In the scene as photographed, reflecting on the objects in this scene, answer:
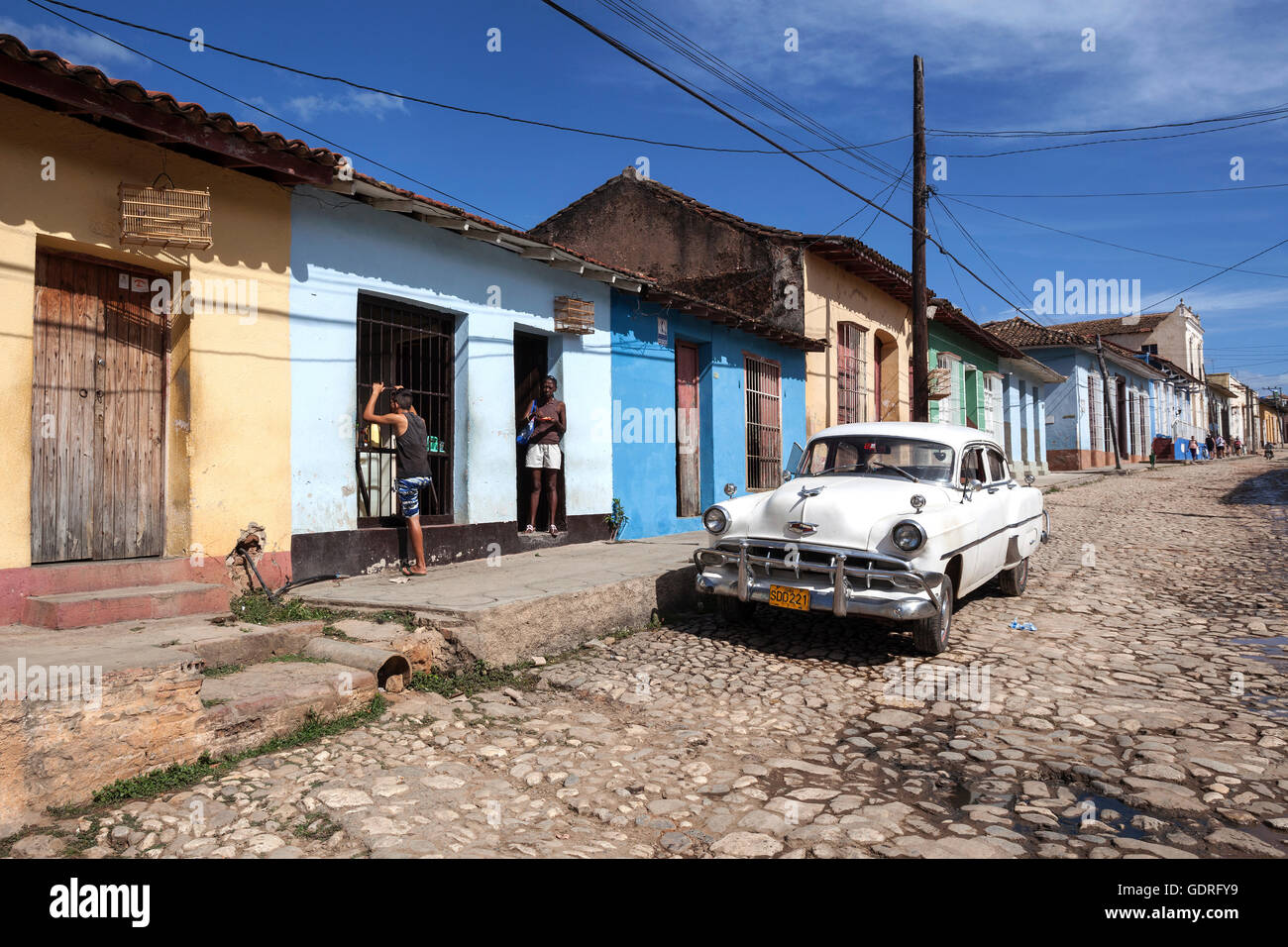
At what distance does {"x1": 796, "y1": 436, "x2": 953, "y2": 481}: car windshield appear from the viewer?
6531 millimetres

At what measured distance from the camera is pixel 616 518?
10.1 metres

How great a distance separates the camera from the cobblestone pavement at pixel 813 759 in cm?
293

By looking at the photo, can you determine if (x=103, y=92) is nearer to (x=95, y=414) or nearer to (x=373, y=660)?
(x=95, y=414)

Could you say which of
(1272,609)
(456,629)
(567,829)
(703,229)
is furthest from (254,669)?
(703,229)

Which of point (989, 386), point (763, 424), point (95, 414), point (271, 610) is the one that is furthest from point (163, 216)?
point (989, 386)

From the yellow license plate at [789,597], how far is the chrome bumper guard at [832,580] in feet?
0.14

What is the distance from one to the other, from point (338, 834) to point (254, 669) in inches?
70.4

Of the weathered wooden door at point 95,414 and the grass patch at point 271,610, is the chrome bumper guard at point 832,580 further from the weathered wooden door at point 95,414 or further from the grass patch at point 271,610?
the weathered wooden door at point 95,414

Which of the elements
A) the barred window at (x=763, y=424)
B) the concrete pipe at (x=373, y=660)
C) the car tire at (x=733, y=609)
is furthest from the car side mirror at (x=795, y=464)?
the barred window at (x=763, y=424)

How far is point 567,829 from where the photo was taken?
3070mm

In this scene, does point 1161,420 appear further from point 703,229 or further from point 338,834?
point 338,834

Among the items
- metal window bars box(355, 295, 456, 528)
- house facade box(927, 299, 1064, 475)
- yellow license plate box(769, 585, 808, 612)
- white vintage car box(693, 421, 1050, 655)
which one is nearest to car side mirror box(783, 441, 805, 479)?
white vintage car box(693, 421, 1050, 655)

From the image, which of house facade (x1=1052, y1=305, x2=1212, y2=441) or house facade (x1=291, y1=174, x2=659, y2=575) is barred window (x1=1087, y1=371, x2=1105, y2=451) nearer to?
house facade (x1=1052, y1=305, x2=1212, y2=441)

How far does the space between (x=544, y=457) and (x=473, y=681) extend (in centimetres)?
418
